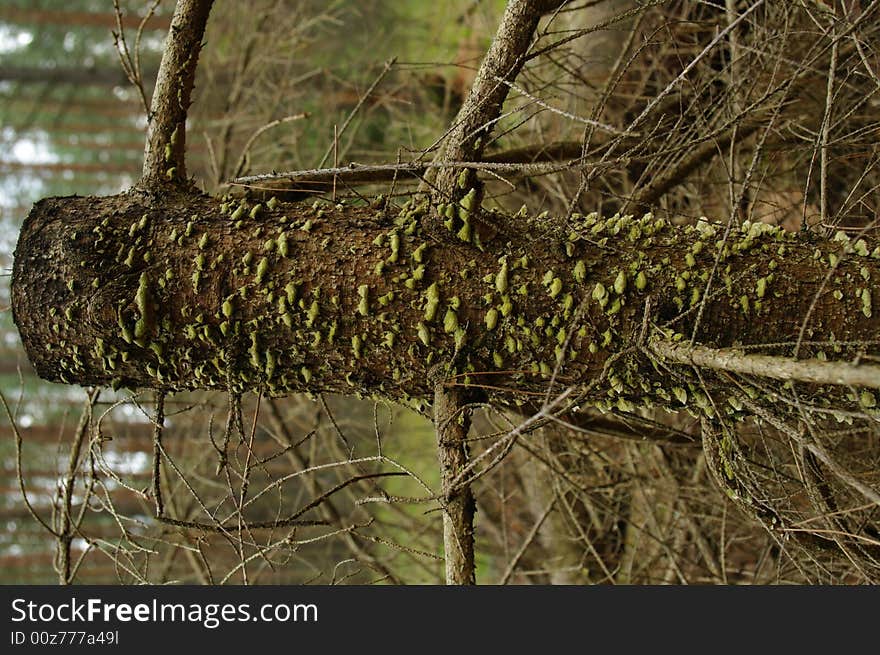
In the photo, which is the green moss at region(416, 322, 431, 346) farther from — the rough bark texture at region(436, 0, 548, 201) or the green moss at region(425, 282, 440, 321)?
the rough bark texture at region(436, 0, 548, 201)

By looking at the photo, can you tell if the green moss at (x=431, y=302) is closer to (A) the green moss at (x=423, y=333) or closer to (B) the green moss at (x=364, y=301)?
(A) the green moss at (x=423, y=333)

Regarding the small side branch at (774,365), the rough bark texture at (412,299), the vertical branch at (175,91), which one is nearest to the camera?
the small side branch at (774,365)

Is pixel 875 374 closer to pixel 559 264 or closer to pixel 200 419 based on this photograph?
pixel 559 264

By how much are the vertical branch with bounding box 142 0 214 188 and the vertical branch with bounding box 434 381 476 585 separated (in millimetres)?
926

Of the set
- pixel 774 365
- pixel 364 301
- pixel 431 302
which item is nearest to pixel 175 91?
pixel 364 301

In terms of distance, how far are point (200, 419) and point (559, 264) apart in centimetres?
399

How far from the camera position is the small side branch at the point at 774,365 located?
96 centimetres

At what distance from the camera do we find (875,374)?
0.92m

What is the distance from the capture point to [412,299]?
1575mm

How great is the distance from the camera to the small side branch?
3.13 feet

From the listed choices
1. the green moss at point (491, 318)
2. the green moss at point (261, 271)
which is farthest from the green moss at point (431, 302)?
the green moss at point (261, 271)

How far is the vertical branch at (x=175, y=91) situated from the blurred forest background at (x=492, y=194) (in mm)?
165

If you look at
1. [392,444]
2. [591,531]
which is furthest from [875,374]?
[392,444]

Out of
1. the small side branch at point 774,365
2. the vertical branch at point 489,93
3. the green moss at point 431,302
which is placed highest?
the vertical branch at point 489,93
